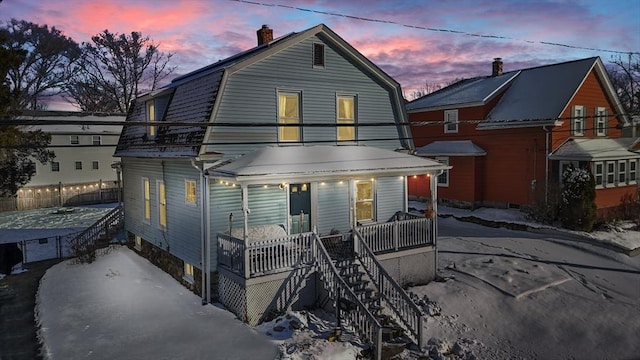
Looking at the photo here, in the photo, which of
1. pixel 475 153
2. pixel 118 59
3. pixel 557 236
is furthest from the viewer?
pixel 118 59

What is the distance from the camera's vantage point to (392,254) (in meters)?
14.4

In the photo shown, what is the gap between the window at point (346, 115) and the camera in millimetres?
16469

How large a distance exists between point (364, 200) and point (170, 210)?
22.6 ft

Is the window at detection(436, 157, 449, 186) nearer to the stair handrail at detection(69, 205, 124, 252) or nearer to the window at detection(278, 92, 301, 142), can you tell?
the window at detection(278, 92, 301, 142)

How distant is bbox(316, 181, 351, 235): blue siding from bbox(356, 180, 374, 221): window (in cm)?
51

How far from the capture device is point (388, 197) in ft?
56.2

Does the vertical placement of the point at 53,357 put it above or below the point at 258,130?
below

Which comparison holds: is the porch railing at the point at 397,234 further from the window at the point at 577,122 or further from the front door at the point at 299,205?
the window at the point at 577,122

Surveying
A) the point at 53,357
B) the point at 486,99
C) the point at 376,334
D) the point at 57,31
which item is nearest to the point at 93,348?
the point at 53,357

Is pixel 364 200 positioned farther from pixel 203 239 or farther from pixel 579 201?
pixel 579 201

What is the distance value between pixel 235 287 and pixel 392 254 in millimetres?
5065

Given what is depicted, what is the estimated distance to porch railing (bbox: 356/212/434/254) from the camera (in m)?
14.2

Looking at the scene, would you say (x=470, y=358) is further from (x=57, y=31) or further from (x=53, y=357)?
(x=57, y=31)

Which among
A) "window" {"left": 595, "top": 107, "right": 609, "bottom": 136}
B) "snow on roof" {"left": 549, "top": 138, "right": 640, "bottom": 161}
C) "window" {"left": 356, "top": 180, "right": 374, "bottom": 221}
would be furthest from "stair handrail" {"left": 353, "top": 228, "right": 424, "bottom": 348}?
"window" {"left": 595, "top": 107, "right": 609, "bottom": 136}
